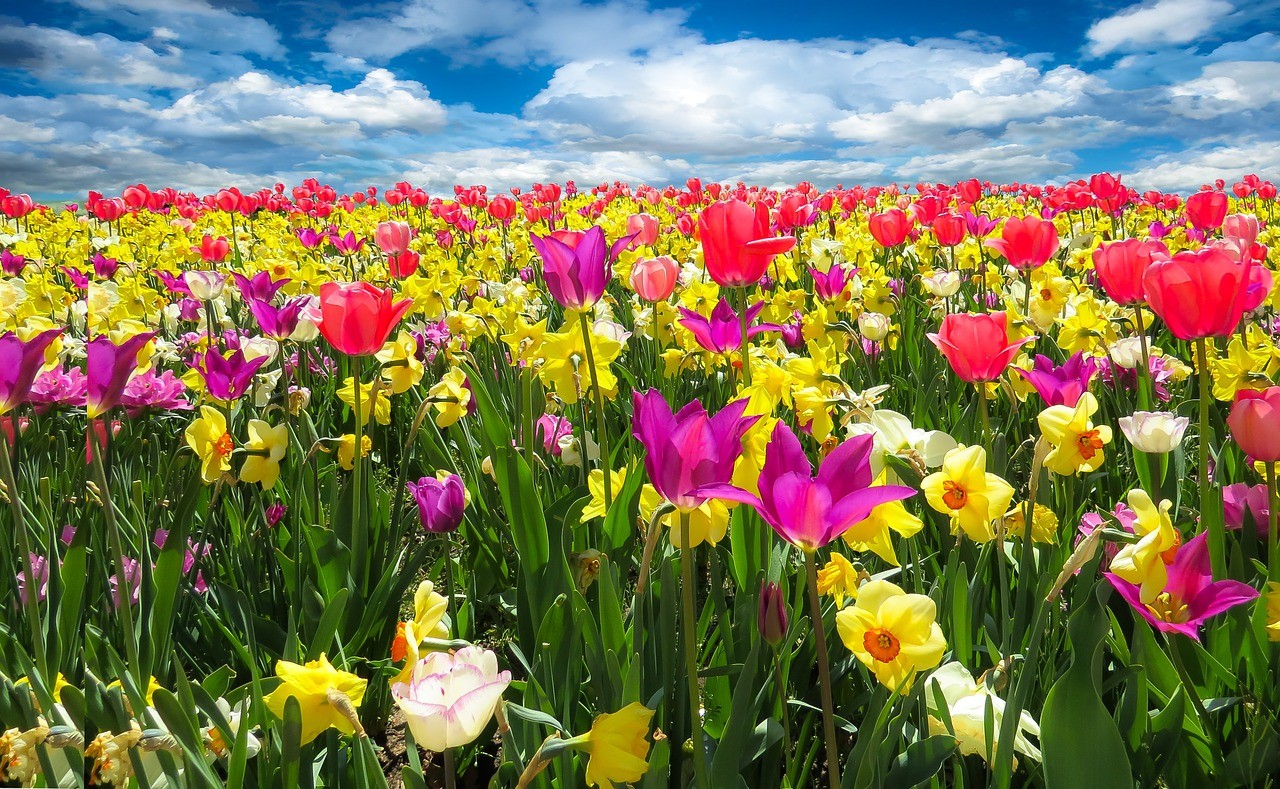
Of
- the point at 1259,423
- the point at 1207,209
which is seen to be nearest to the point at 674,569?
the point at 1259,423

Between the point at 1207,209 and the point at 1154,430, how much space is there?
4.01 meters

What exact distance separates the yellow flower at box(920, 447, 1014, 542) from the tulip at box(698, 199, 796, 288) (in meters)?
1.03

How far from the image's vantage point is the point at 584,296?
6.62ft

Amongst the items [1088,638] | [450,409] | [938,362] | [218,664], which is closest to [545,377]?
[450,409]

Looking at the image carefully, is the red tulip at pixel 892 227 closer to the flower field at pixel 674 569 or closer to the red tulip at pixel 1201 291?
the flower field at pixel 674 569

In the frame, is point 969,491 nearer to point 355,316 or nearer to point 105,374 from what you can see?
point 355,316

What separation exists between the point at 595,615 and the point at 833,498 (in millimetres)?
958

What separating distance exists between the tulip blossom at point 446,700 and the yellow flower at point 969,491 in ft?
2.36

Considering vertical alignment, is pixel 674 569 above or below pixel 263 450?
below

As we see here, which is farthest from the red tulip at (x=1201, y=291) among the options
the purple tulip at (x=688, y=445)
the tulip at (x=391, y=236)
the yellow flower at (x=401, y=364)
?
the tulip at (x=391, y=236)

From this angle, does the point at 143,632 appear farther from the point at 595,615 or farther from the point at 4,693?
the point at 595,615

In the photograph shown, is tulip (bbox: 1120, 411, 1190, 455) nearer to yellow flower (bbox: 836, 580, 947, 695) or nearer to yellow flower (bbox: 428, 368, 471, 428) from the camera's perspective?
yellow flower (bbox: 836, 580, 947, 695)

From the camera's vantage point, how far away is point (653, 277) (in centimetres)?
268

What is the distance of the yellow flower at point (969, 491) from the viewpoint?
1255 mm
